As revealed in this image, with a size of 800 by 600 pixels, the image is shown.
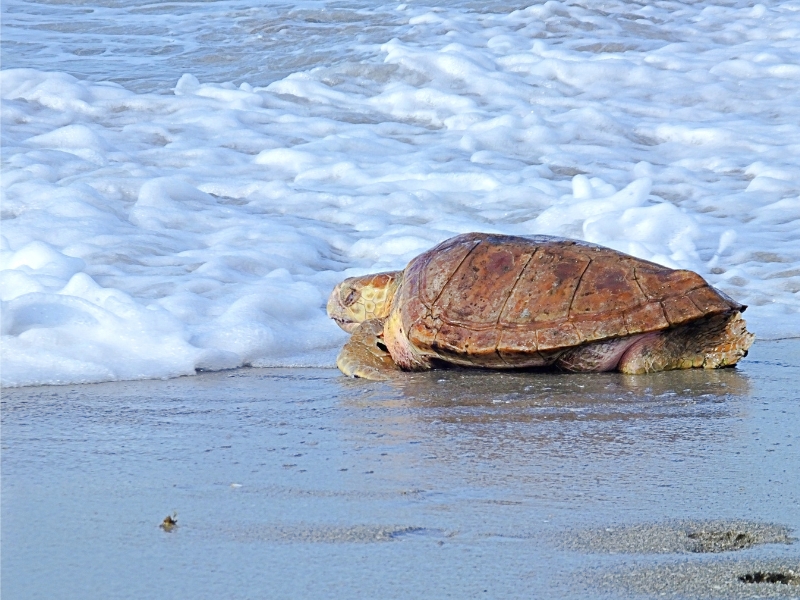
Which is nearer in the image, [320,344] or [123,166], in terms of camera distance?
[320,344]

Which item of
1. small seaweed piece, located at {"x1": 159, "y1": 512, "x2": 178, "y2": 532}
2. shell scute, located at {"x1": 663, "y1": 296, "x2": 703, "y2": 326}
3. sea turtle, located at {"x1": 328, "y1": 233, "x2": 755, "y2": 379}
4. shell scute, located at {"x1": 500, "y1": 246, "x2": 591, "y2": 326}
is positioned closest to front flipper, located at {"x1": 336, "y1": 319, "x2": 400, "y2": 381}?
sea turtle, located at {"x1": 328, "y1": 233, "x2": 755, "y2": 379}

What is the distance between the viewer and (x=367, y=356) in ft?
15.7

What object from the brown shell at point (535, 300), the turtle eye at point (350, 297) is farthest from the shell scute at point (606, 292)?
the turtle eye at point (350, 297)

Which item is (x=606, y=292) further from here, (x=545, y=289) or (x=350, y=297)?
(x=350, y=297)

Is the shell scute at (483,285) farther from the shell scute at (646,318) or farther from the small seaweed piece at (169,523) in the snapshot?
the small seaweed piece at (169,523)

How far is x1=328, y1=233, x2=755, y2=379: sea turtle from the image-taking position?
172 inches

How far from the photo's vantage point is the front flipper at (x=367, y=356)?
182 inches

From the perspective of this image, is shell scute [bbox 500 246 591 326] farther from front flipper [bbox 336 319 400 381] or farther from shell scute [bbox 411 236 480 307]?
front flipper [bbox 336 319 400 381]

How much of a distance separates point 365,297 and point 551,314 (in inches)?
45.7

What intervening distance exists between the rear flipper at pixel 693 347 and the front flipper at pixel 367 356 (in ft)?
3.42

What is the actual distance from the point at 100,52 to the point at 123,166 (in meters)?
4.42

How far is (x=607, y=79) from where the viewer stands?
1140cm

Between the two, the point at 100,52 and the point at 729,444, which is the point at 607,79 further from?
the point at 729,444

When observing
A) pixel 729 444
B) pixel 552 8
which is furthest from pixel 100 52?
pixel 729 444
